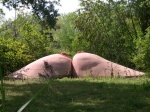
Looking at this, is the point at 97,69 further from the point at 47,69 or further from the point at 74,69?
the point at 47,69

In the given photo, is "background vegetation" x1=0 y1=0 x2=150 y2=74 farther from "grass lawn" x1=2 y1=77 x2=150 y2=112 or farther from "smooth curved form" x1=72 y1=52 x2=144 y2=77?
"grass lawn" x1=2 y1=77 x2=150 y2=112

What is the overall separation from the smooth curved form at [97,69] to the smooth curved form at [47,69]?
0.40m

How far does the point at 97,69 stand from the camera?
11.3m

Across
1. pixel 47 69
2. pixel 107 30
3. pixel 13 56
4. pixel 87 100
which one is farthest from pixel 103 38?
pixel 87 100

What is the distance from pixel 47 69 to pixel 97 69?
1.88 meters

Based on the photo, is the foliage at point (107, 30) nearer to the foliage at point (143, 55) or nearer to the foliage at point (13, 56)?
the foliage at point (143, 55)

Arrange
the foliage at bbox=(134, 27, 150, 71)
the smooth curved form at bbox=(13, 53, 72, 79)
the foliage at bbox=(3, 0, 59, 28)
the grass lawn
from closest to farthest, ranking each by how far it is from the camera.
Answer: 1. the grass lawn
2. the foliage at bbox=(3, 0, 59, 28)
3. the smooth curved form at bbox=(13, 53, 72, 79)
4. the foliage at bbox=(134, 27, 150, 71)

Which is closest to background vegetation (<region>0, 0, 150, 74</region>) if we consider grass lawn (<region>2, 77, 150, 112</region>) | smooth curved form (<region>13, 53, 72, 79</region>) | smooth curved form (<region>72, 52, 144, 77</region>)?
smooth curved form (<region>13, 53, 72, 79</region>)

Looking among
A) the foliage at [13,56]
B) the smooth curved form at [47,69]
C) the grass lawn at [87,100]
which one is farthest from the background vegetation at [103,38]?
the grass lawn at [87,100]

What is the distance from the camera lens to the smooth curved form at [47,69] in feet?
36.4

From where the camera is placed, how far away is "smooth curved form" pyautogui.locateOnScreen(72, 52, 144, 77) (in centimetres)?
1114

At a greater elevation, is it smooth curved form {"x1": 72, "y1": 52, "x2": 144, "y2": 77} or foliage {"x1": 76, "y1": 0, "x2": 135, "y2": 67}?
foliage {"x1": 76, "y1": 0, "x2": 135, "y2": 67}

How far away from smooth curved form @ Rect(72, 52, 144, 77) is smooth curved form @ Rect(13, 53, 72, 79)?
1.33 ft

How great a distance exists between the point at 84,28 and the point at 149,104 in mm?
11787
